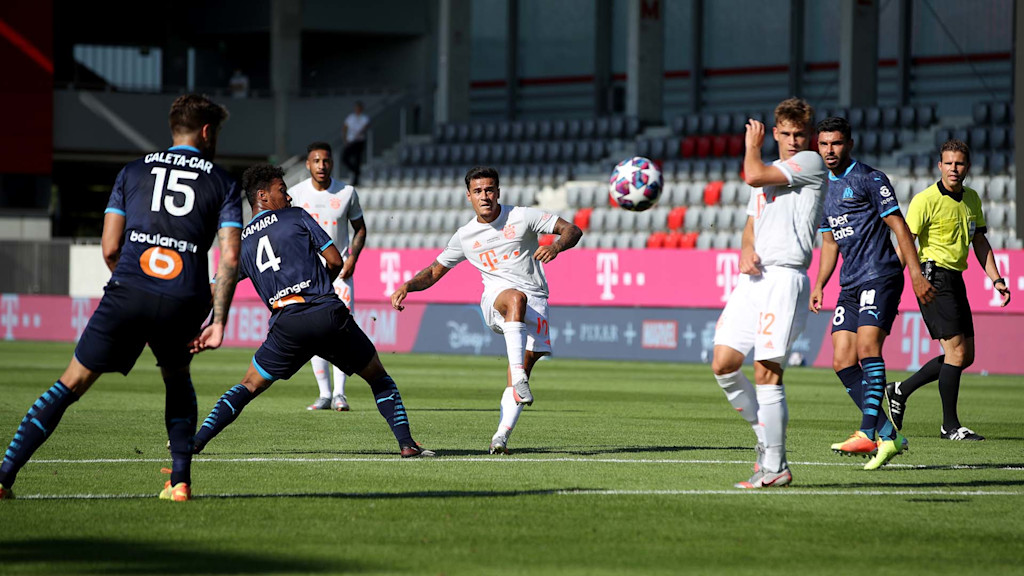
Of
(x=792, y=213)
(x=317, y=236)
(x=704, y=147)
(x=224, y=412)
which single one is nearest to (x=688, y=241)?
(x=704, y=147)

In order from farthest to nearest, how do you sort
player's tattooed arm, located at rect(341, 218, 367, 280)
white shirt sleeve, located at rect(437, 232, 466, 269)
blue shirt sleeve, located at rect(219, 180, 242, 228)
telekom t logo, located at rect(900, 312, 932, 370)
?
telekom t logo, located at rect(900, 312, 932, 370) → player's tattooed arm, located at rect(341, 218, 367, 280) → white shirt sleeve, located at rect(437, 232, 466, 269) → blue shirt sleeve, located at rect(219, 180, 242, 228)

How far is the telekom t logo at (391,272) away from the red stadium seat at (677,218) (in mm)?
5455

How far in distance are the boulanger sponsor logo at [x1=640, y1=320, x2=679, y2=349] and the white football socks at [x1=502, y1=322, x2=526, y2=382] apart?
14.3 m

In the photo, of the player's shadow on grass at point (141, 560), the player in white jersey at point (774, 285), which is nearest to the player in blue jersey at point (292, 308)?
the player in white jersey at point (774, 285)

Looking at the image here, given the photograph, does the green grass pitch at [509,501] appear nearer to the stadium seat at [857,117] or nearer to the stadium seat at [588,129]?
the stadium seat at [857,117]

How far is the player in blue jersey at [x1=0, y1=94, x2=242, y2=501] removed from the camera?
664 centimetres

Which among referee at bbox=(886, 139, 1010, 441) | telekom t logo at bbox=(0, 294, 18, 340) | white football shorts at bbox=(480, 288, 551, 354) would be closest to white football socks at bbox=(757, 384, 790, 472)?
white football shorts at bbox=(480, 288, 551, 354)

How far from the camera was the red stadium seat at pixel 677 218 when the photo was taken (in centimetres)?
2897

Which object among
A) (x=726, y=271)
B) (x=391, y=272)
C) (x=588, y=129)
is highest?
(x=588, y=129)

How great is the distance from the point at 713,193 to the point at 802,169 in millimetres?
21685

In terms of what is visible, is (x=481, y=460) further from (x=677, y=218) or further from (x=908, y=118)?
(x=908, y=118)

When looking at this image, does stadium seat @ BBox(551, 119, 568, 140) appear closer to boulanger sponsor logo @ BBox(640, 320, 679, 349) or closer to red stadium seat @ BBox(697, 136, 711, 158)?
red stadium seat @ BBox(697, 136, 711, 158)

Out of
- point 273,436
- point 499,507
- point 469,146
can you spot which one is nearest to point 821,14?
point 469,146

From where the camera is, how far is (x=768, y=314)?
750 centimetres
